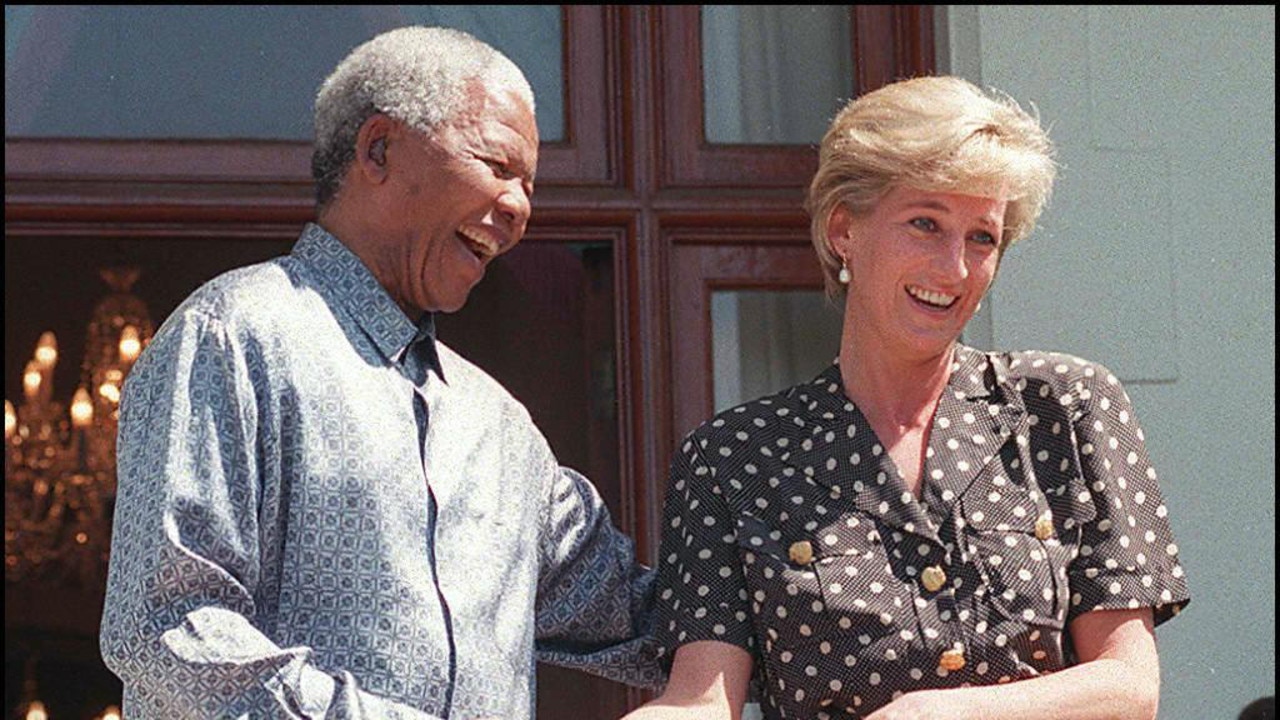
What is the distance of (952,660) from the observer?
2.79 m

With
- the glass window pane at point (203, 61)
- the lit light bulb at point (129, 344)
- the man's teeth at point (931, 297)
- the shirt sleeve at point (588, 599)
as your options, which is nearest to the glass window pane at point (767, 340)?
the glass window pane at point (203, 61)

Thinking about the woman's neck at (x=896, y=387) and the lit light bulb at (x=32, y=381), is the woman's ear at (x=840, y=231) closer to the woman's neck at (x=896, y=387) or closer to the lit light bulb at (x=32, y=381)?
the woman's neck at (x=896, y=387)

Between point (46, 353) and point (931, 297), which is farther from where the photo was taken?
point (46, 353)

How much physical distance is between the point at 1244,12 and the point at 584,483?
185 cm

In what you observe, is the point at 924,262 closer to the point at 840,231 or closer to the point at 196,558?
the point at 840,231

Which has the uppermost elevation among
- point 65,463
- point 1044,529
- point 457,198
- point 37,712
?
point 457,198

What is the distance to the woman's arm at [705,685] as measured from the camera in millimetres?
2840

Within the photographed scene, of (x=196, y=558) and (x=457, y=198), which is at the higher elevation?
(x=457, y=198)

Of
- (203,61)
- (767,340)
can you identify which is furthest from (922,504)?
(203,61)

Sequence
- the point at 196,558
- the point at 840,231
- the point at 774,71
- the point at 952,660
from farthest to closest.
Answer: the point at 774,71 < the point at 840,231 < the point at 952,660 < the point at 196,558

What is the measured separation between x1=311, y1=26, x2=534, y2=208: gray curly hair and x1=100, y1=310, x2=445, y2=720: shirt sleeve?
338 mm

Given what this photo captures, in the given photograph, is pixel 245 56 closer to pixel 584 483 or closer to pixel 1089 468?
pixel 584 483

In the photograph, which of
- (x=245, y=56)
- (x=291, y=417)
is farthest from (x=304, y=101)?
(x=291, y=417)

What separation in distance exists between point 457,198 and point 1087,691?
961 millimetres
